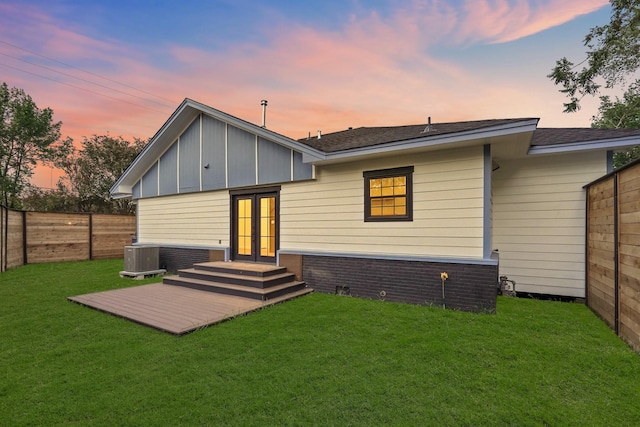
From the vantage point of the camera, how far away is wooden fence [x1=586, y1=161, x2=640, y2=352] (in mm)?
3426

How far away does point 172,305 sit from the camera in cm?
529

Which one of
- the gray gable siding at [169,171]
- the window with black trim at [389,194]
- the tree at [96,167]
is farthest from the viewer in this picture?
the tree at [96,167]

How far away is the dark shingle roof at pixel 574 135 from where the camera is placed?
5395 mm

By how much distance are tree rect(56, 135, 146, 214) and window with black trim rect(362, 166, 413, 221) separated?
19.6 metres

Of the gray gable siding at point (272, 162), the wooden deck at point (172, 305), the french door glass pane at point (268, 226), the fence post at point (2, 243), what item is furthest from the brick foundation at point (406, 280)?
the fence post at point (2, 243)

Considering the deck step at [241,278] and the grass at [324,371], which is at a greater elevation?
the deck step at [241,278]

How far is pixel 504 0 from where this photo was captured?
23.7 ft

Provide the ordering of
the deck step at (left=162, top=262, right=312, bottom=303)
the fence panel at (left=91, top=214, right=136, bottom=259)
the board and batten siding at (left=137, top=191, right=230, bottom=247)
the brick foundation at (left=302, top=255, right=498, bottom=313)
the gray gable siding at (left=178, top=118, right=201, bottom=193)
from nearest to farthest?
the brick foundation at (left=302, top=255, right=498, bottom=313) → the deck step at (left=162, top=262, right=312, bottom=303) → the board and batten siding at (left=137, top=191, right=230, bottom=247) → the gray gable siding at (left=178, top=118, right=201, bottom=193) → the fence panel at (left=91, top=214, right=136, bottom=259)

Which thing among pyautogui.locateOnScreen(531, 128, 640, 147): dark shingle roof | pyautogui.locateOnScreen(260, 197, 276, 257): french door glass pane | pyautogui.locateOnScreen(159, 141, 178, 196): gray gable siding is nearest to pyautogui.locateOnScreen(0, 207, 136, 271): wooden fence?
pyautogui.locateOnScreen(159, 141, 178, 196): gray gable siding

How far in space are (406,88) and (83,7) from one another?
35.4ft

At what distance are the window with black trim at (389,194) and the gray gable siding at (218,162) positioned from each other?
1.50 m

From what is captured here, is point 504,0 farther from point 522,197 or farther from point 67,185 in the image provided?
point 67,185

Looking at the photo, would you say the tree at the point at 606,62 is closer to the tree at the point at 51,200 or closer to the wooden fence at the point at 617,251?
the wooden fence at the point at 617,251

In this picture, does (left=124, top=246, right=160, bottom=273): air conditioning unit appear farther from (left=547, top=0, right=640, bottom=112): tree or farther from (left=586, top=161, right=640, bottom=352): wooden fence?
(left=547, top=0, right=640, bottom=112): tree
